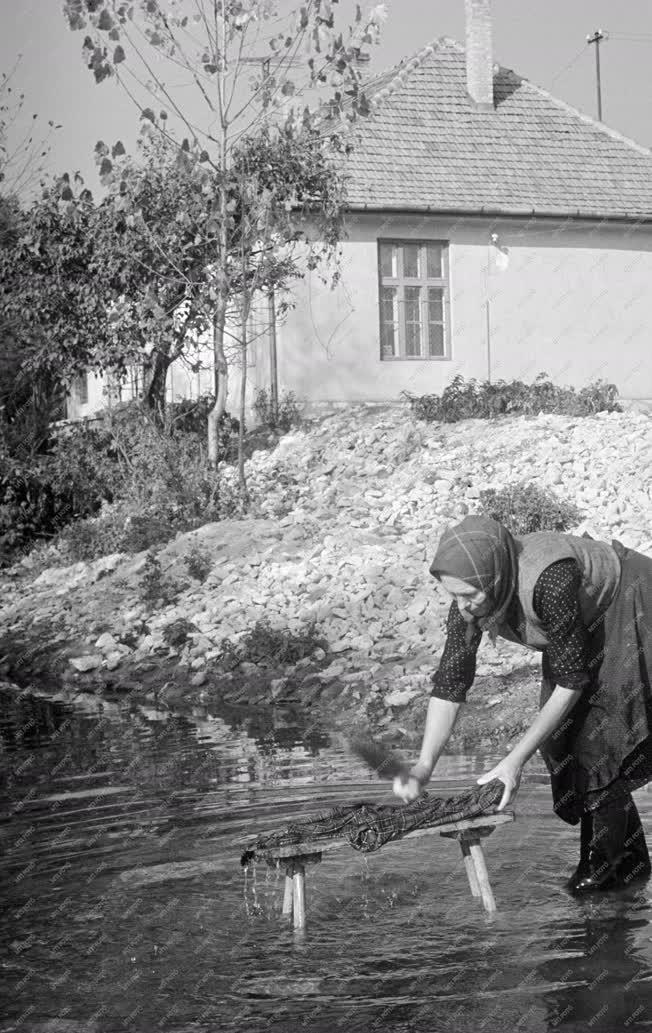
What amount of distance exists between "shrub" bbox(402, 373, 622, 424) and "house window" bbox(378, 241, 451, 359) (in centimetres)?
252

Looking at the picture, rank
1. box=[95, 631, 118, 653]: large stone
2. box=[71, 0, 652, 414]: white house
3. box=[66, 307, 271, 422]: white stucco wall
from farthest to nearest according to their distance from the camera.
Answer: box=[71, 0, 652, 414]: white house, box=[66, 307, 271, 422]: white stucco wall, box=[95, 631, 118, 653]: large stone

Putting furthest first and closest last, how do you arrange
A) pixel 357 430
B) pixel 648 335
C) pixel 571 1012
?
1. pixel 648 335
2. pixel 357 430
3. pixel 571 1012

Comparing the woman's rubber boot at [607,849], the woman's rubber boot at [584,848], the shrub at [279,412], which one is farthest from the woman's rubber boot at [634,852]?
the shrub at [279,412]

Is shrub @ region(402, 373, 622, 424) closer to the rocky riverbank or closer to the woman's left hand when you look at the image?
the rocky riverbank

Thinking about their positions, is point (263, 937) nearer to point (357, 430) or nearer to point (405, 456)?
point (405, 456)

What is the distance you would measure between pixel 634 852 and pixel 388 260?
17788 millimetres

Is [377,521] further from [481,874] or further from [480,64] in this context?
[480,64]

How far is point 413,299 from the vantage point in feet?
74.0

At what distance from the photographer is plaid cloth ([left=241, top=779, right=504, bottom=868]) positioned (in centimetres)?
Result: 506

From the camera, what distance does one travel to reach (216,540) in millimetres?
15797

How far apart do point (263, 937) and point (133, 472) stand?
13.4m

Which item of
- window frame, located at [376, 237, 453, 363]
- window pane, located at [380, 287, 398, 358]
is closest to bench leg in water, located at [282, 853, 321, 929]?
window frame, located at [376, 237, 453, 363]

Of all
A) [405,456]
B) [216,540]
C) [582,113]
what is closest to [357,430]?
[405,456]

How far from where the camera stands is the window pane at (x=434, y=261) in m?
22.7
